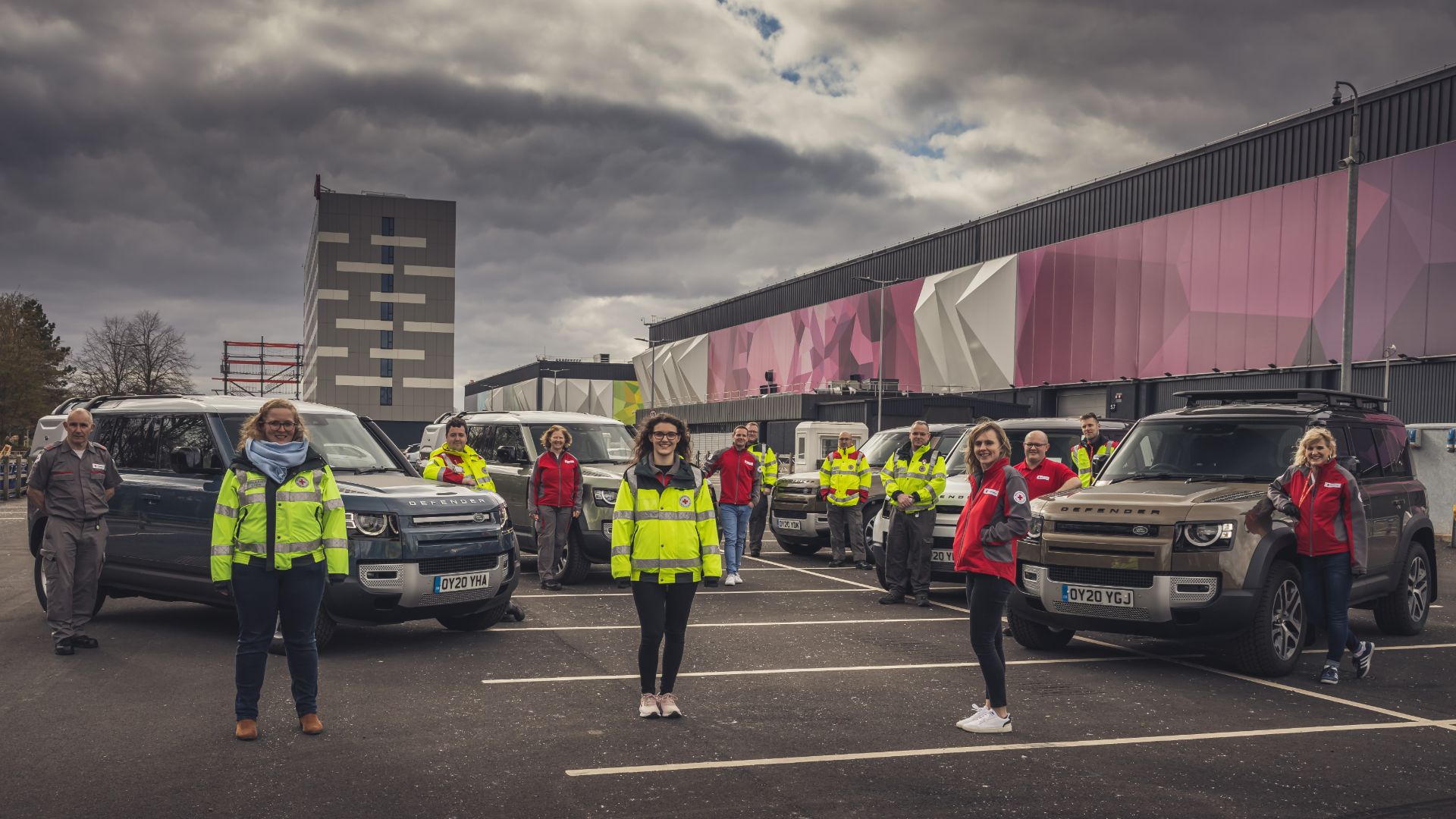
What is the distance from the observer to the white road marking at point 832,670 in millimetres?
7848

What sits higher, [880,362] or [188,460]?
[880,362]

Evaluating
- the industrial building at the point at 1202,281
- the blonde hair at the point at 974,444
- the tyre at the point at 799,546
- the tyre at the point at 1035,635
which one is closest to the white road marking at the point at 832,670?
the tyre at the point at 1035,635

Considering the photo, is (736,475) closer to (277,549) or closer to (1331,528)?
(1331,528)

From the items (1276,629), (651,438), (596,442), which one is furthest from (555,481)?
(1276,629)

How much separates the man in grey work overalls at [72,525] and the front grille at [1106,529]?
7309 millimetres

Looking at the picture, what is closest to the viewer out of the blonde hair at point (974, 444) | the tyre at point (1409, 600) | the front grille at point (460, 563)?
the blonde hair at point (974, 444)

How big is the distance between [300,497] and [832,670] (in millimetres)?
3955

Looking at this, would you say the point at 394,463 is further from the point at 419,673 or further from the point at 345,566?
the point at 345,566

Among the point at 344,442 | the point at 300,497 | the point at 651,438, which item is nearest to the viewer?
the point at 300,497

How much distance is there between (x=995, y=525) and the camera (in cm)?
657

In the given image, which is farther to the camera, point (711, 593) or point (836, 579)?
point (836, 579)

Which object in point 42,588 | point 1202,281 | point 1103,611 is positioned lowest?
point 42,588

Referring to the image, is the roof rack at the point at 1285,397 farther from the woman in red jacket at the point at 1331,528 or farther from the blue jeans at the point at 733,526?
the blue jeans at the point at 733,526

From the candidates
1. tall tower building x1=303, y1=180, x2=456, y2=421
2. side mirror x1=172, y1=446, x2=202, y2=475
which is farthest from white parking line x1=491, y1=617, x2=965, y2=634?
tall tower building x1=303, y1=180, x2=456, y2=421
